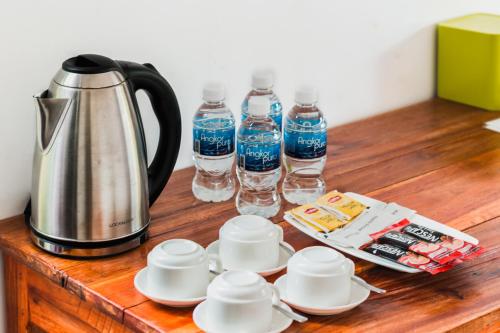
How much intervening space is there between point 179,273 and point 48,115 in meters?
0.31

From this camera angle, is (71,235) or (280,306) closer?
(280,306)

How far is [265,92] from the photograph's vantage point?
64.9 inches

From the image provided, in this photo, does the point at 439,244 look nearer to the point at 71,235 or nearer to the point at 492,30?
the point at 71,235

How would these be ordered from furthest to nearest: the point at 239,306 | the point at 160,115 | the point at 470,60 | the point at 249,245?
1. the point at 470,60
2. the point at 160,115
3. the point at 249,245
4. the point at 239,306

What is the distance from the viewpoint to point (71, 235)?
134cm

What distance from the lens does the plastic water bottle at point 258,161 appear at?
146cm

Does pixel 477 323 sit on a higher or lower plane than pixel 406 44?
lower

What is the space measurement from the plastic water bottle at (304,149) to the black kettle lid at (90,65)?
34 centimetres

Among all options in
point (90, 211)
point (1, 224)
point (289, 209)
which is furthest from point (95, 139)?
point (289, 209)

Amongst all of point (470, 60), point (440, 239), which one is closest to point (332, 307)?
point (440, 239)

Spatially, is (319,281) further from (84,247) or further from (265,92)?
(265,92)

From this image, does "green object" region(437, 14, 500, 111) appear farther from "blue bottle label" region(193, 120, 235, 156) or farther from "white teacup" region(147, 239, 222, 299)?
"white teacup" region(147, 239, 222, 299)

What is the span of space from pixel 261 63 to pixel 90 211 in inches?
23.5

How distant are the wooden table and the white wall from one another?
81 mm
